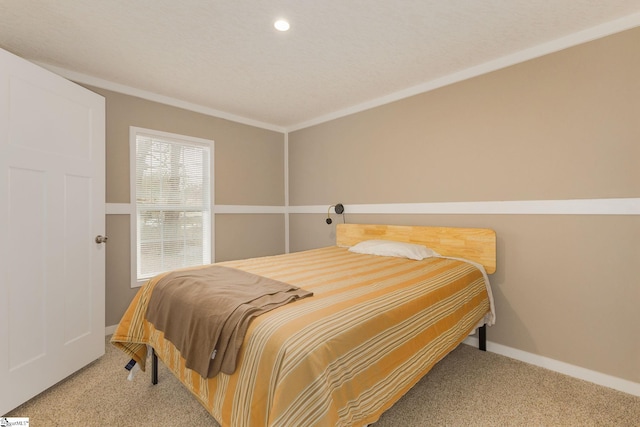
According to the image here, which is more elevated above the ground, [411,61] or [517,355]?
[411,61]

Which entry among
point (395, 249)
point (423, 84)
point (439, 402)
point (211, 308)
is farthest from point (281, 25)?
point (439, 402)

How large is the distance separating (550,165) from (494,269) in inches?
35.2

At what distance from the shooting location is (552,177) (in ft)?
7.36

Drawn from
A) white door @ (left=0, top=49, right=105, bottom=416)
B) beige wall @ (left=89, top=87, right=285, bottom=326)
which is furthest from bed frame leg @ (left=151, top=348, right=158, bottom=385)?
beige wall @ (left=89, top=87, right=285, bottom=326)

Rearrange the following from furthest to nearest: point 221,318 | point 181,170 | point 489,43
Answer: point 181,170, point 489,43, point 221,318

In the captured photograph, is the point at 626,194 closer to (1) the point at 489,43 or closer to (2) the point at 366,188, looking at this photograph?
(1) the point at 489,43

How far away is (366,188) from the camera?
137 inches

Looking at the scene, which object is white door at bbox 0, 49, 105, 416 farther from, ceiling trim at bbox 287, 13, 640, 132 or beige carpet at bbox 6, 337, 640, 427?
ceiling trim at bbox 287, 13, 640, 132

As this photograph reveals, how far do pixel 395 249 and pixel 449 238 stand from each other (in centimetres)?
49

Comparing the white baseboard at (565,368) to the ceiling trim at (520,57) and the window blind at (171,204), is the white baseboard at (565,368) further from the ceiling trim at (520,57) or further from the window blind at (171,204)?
the window blind at (171,204)

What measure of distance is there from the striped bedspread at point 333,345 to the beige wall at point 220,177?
1262 mm

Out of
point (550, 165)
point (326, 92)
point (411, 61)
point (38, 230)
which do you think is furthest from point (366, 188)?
point (38, 230)

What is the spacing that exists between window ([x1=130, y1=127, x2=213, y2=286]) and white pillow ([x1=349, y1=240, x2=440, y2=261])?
1.93 m

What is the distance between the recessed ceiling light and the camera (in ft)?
6.45
